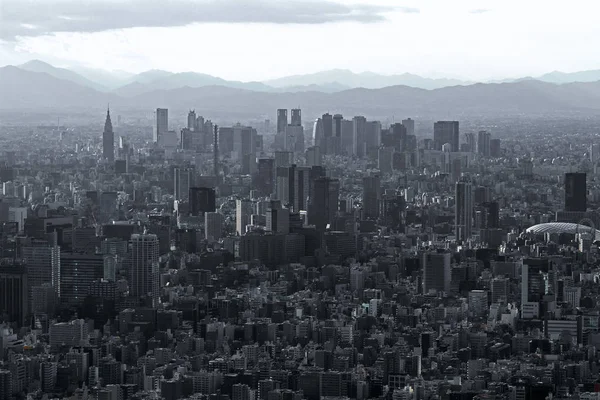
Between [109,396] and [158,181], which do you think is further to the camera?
[158,181]

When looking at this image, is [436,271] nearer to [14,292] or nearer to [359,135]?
[14,292]

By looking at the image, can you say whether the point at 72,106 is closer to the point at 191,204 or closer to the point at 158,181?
the point at 158,181

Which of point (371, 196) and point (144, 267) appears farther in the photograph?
point (371, 196)

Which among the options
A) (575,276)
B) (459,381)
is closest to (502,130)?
(575,276)

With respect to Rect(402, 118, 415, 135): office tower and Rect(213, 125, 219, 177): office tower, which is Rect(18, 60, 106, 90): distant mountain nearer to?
Rect(213, 125, 219, 177): office tower

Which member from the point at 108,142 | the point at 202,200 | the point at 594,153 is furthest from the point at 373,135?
the point at 202,200

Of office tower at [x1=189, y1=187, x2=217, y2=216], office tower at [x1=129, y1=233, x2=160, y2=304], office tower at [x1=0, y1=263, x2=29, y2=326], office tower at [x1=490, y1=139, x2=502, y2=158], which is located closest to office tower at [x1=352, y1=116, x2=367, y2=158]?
office tower at [x1=490, y1=139, x2=502, y2=158]
